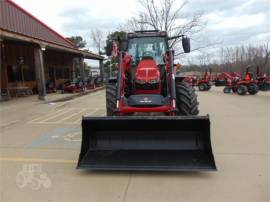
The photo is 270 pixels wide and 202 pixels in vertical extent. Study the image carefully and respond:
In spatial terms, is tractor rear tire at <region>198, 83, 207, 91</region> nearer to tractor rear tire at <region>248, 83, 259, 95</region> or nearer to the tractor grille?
tractor rear tire at <region>248, 83, 259, 95</region>

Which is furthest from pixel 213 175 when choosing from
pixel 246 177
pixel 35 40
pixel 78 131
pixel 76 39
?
pixel 76 39

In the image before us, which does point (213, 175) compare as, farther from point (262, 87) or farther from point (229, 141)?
point (262, 87)

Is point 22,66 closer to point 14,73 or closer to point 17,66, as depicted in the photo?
point 17,66

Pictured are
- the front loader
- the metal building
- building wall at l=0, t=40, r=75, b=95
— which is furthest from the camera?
building wall at l=0, t=40, r=75, b=95

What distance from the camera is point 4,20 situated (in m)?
14.0

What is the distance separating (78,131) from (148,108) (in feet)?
7.22

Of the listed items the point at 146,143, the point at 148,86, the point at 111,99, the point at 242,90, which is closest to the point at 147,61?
the point at 148,86

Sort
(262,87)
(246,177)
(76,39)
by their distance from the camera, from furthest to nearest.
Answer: (76,39) < (262,87) < (246,177)

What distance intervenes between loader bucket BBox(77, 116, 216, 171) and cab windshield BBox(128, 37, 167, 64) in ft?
9.69

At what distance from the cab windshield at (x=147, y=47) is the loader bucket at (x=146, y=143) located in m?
2.95

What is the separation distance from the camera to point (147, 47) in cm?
698

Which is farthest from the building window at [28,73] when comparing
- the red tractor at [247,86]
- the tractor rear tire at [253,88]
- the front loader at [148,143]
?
the front loader at [148,143]

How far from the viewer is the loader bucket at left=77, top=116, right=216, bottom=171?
3.91m

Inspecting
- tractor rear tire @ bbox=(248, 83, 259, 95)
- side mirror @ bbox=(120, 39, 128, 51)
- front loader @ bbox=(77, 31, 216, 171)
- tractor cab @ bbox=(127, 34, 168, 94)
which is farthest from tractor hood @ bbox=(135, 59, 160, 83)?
tractor rear tire @ bbox=(248, 83, 259, 95)
